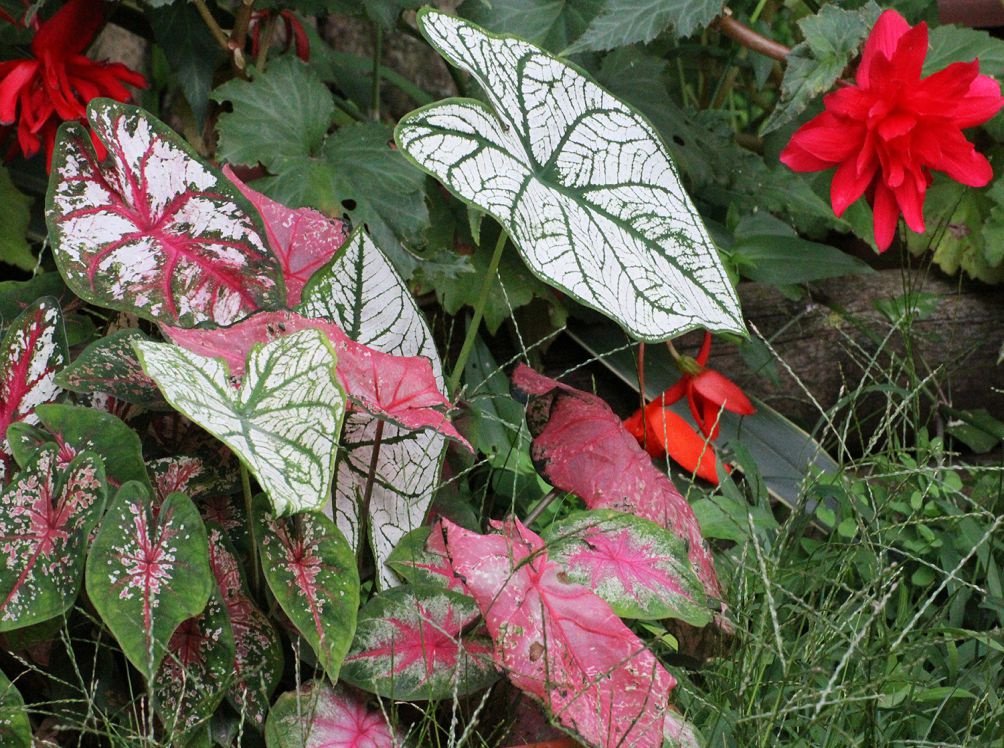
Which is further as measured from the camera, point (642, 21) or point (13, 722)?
point (642, 21)

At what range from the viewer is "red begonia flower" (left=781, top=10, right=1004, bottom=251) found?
1077mm

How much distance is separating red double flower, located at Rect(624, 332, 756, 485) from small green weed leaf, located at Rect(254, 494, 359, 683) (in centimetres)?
53

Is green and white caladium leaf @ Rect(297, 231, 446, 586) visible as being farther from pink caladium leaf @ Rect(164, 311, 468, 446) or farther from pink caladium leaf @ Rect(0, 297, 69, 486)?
pink caladium leaf @ Rect(0, 297, 69, 486)

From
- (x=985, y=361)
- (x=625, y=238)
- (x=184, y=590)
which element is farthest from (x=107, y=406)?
(x=985, y=361)

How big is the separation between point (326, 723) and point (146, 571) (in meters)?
0.20

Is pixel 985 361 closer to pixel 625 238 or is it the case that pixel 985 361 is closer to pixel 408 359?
pixel 625 238

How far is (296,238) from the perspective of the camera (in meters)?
Result: 1.03

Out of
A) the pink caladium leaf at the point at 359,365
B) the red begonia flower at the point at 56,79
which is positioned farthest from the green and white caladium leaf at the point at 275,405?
the red begonia flower at the point at 56,79

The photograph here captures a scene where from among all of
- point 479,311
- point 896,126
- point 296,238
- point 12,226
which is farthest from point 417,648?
point 12,226

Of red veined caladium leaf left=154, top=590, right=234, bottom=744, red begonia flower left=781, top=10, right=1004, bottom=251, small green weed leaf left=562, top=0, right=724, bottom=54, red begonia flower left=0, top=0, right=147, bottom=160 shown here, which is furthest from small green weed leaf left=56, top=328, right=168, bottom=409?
red begonia flower left=781, top=10, right=1004, bottom=251

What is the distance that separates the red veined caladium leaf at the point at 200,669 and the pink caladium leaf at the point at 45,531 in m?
0.10

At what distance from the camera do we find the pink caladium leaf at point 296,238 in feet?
3.34

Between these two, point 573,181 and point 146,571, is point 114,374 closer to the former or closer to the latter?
point 146,571

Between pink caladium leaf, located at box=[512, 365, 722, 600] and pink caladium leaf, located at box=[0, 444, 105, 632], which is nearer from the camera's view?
pink caladium leaf, located at box=[0, 444, 105, 632]
